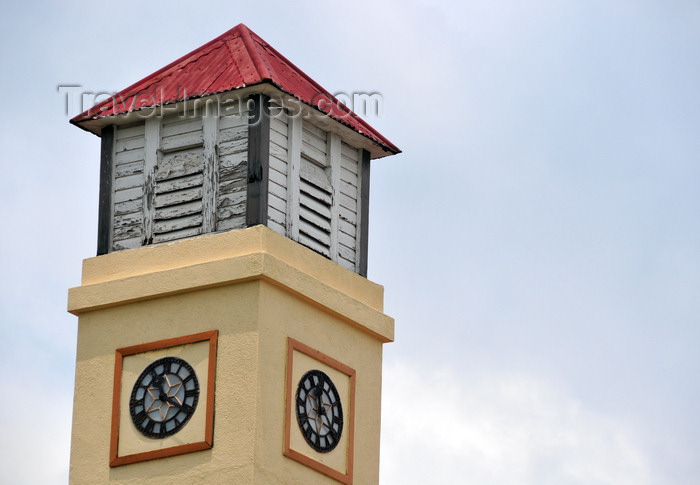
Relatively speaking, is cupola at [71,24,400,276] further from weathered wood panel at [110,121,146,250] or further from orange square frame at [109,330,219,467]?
orange square frame at [109,330,219,467]

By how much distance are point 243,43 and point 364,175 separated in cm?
225

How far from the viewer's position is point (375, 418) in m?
25.2

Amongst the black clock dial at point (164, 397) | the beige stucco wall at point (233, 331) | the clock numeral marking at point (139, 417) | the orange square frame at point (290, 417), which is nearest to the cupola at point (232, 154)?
the beige stucco wall at point (233, 331)

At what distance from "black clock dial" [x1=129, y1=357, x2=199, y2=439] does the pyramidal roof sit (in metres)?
3.36

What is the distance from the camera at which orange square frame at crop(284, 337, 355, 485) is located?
77.7 ft

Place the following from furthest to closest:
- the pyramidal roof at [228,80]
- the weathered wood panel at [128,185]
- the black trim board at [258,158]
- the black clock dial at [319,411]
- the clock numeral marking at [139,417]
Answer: the weathered wood panel at [128,185], the pyramidal roof at [228,80], the black trim board at [258,158], the black clock dial at [319,411], the clock numeral marking at [139,417]

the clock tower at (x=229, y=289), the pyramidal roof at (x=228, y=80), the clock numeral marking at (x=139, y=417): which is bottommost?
the clock numeral marking at (x=139, y=417)

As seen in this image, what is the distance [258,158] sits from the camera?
2441 centimetres

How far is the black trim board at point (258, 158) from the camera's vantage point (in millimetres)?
24266

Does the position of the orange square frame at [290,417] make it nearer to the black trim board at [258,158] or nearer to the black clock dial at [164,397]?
the black clock dial at [164,397]

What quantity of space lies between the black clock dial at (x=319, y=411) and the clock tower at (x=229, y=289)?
2 cm

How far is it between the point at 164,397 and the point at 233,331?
1133mm

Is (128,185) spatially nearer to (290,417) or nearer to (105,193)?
(105,193)

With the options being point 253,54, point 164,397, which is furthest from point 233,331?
point 253,54
